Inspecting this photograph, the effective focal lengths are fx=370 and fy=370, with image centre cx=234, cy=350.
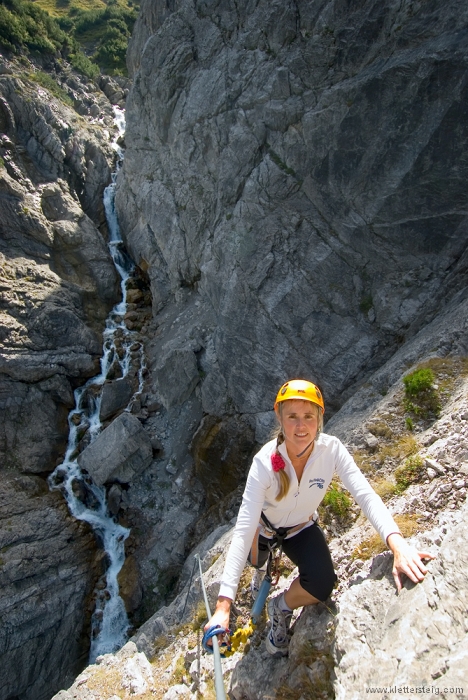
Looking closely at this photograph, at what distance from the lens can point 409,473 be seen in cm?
632

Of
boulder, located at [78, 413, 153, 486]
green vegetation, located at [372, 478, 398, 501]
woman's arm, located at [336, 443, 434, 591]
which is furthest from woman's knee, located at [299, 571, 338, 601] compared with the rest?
boulder, located at [78, 413, 153, 486]

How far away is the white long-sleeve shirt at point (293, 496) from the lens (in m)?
3.78

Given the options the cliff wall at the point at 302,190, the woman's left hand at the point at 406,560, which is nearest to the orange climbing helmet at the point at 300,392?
the woman's left hand at the point at 406,560

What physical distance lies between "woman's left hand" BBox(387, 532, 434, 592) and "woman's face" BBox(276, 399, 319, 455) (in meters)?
1.20

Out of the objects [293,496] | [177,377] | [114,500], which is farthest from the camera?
[177,377]

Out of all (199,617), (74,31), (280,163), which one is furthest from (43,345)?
(74,31)

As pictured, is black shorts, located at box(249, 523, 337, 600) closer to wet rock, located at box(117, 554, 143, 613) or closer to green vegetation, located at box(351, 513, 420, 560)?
green vegetation, located at box(351, 513, 420, 560)

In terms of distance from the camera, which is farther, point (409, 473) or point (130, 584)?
point (130, 584)

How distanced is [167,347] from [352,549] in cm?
1685

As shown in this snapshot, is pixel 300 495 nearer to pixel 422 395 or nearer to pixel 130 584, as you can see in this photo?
pixel 422 395

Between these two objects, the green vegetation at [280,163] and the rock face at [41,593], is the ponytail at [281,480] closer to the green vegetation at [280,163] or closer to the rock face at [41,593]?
the green vegetation at [280,163]

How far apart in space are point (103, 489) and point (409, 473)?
15.6 metres

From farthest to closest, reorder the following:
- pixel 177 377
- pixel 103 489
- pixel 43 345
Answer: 1. pixel 43 345
2. pixel 177 377
3. pixel 103 489

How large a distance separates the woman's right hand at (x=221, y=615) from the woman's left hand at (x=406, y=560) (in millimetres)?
1660
